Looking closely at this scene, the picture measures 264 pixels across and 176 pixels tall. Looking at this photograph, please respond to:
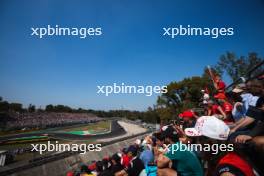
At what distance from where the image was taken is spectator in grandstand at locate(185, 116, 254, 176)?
6.97ft

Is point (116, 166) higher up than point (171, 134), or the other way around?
point (171, 134)

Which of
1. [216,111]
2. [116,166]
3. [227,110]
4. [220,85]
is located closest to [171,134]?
[227,110]

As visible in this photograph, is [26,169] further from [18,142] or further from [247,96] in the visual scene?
[18,142]

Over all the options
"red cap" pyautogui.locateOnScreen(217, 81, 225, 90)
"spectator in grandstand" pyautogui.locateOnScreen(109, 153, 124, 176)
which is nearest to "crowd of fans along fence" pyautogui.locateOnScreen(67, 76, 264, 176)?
"red cap" pyautogui.locateOnScreen(217, 81, 225, 90)

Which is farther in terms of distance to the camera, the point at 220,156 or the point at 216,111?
the point at 216,111

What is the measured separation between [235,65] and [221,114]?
23763 mm

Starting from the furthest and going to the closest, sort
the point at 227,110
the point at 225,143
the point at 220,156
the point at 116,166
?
1. the point at 116,166
2. the point at 227,110
3. the point at 225,143
4. the point at 220,156

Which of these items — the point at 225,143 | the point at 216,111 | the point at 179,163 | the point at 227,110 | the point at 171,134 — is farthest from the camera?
the point at 216,111

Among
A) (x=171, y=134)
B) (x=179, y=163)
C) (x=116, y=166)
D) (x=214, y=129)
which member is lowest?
(x=116, y=166)

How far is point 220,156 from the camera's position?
2486 mm

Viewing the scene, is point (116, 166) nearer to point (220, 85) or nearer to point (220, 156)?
point (220, 85)

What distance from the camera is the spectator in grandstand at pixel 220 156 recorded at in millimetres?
2123

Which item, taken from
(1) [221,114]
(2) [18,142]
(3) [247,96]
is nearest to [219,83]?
(1) [221,114]

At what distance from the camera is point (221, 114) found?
20.6ft
